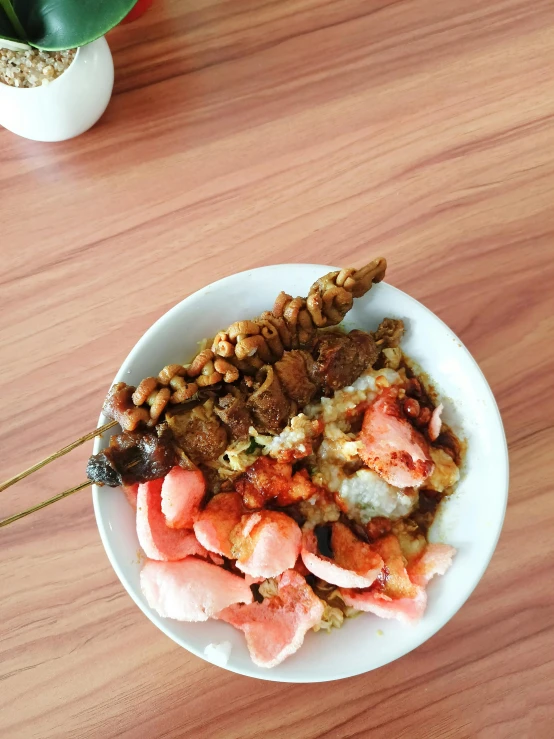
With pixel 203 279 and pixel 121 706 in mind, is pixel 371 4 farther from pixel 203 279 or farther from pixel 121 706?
pixel 121 706

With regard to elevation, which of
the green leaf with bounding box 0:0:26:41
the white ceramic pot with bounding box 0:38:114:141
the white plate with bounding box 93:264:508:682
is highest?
the green leaf with bounding box 0:0:26:41

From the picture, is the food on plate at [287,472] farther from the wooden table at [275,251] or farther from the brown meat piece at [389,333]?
the wooden table at [275,251]

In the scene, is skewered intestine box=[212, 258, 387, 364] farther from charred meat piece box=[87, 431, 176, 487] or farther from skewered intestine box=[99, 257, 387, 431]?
charred meat piece box=[87, 431, 176, 487]

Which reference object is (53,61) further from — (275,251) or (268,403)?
(268,403)

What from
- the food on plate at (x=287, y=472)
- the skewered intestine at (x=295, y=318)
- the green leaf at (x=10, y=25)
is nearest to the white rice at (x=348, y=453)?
the food on plate at (x=287, y=472)

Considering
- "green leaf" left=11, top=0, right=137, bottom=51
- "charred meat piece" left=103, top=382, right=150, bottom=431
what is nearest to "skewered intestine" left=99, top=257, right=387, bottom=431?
"charred meat piece" left=103, top=382, right=150, bottom=431

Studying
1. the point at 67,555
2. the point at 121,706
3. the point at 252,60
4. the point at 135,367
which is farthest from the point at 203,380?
the point at 252,60

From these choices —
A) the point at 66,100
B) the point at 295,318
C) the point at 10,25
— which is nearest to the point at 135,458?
the point at 295,318
